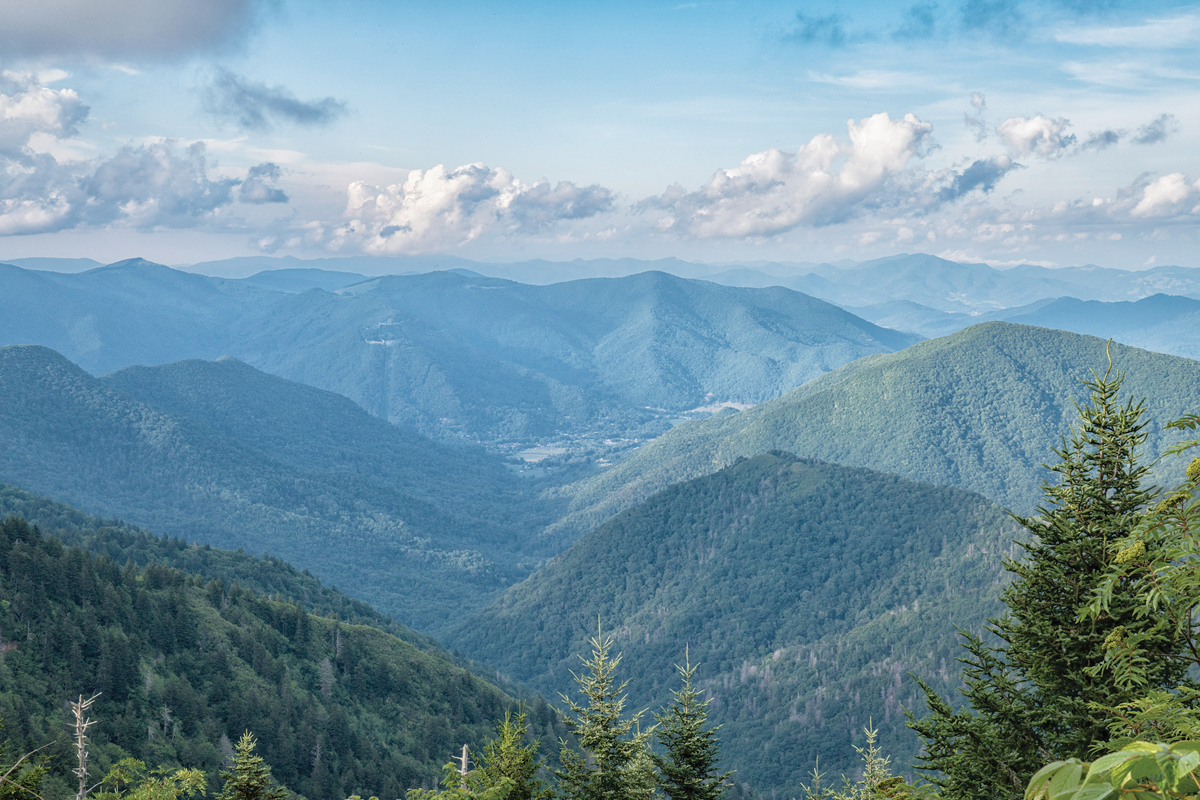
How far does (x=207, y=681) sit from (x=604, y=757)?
104 metres

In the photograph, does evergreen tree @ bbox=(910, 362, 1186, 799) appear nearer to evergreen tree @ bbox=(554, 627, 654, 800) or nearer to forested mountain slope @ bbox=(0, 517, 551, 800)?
evergreen tree @ bbox=(554, 627, 654, 800)

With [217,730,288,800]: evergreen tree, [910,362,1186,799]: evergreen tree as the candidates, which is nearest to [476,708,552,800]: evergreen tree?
[217,730,288,800]: evergreen tree

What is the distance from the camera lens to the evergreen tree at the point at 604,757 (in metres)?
26.0

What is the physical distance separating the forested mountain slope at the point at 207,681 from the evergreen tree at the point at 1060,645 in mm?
72464

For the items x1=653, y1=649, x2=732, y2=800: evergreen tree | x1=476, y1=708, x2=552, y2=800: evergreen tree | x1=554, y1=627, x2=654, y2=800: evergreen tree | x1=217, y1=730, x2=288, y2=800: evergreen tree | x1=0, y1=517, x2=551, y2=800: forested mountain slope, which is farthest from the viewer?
x1=0, y1=517, x2=551, y2=800: forested mountain slope

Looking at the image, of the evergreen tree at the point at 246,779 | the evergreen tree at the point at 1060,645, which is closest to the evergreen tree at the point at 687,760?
the evergreen tree at the point at 1060,645

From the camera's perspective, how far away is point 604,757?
87.2ft

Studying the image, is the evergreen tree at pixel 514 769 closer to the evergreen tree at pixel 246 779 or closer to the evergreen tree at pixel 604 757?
the evergreen tree at pixel 604 757

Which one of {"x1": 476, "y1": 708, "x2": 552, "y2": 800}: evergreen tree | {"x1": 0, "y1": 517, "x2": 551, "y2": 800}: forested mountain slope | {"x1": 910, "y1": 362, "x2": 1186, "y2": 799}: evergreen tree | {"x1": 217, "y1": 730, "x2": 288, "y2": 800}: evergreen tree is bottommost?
{"x1": 0, "y1": 517, "x2": 551, "y2": 800}: forested mountain slope

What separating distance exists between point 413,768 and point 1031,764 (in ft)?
363

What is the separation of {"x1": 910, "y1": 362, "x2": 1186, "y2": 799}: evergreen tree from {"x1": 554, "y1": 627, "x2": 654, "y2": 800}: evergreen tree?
982cm

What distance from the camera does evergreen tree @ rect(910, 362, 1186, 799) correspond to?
19.4m

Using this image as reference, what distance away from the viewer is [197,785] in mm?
28000

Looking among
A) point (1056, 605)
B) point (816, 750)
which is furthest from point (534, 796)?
point (816, 750)
